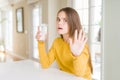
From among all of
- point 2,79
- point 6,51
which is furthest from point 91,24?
point 6,51

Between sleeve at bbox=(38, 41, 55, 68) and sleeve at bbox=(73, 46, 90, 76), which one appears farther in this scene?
sleeve at bbox=(38, 41, 55, 68)

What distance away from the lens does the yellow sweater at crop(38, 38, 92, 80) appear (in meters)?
1.15

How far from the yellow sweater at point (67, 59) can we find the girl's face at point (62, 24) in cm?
18

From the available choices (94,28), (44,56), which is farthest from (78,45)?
(94,28)

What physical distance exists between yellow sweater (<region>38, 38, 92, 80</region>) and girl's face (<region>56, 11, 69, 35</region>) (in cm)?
18

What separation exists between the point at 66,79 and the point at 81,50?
195 millimetres

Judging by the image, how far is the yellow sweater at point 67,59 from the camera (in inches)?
45.3

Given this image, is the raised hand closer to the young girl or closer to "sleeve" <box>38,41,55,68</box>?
the young girl

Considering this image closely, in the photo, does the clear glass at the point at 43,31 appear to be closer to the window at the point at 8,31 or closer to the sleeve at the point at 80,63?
the sleeve at the point at 80,63
